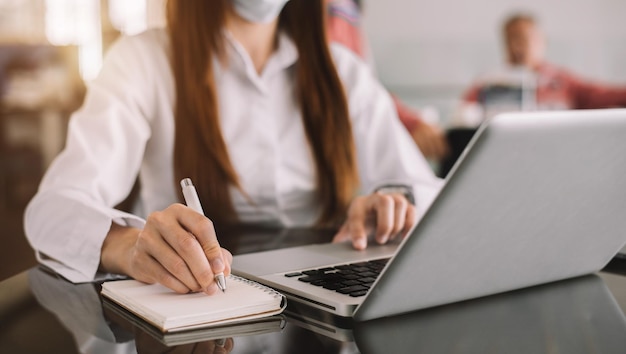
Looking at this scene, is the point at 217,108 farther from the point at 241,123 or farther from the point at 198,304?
the point at 198,304

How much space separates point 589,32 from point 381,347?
5.24 m

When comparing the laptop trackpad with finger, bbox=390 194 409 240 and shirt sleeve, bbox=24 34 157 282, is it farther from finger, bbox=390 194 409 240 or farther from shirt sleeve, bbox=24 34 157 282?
shirt sleeve, bbox=24 34 157 282

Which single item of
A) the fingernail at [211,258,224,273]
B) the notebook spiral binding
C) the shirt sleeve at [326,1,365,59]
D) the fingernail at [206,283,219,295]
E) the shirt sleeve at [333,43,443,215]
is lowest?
the shirt sleeve at [326,1,365,59]

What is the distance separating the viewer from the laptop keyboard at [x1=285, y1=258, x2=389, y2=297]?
586mm

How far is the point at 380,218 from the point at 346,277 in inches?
8.8

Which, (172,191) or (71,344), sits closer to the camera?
(71,344)

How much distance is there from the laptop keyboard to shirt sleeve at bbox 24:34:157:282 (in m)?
0.23

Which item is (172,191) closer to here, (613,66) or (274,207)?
(274,207)

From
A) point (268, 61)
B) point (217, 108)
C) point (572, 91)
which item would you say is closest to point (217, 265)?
point (217, 108)

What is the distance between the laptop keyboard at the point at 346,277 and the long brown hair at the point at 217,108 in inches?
19.5

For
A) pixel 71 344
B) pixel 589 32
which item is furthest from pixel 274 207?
pixel 589 32

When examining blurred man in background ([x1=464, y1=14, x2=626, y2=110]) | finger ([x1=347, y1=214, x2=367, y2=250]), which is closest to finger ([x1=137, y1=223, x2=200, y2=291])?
finger ([x1=347, y1=214, x2=367, y2=250])

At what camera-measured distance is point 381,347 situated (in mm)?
482

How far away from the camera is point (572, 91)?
194 inches
